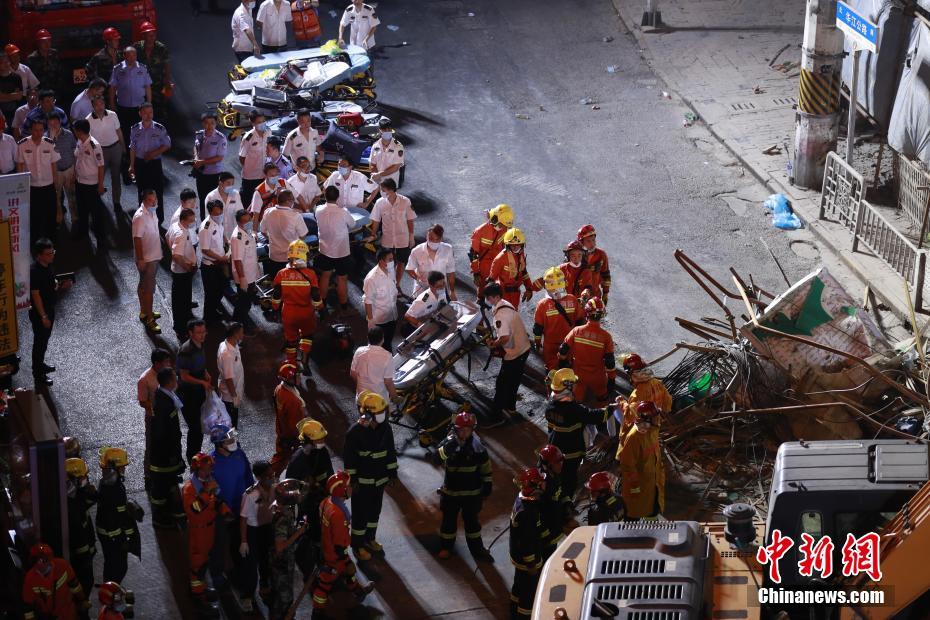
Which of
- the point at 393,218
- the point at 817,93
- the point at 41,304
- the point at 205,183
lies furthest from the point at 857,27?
the point at 41,304

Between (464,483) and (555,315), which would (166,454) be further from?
(555,315)

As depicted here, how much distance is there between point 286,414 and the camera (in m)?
13.4

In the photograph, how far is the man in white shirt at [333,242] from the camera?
16.6m

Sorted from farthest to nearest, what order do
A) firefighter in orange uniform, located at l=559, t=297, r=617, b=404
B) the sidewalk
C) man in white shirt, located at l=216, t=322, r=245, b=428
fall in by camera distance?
1. the sidewalk
2. firefighter in orange uniform, located at l=559, t=297, r=617, b=404
3. man in white shirt, located at l=216, t=322, r=245, b=428

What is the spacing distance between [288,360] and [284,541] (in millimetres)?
4332

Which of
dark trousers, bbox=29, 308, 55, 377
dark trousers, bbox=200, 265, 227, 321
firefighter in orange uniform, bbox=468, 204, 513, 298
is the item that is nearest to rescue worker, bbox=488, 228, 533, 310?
firefighter in orange uniform, bbox=468, 204, 513, 298

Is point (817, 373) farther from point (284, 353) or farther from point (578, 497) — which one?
point (284, 353)

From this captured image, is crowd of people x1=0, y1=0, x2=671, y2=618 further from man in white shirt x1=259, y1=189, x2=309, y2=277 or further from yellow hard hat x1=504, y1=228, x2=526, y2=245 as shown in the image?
yellow hard hat x1=504, y1=228, x2=526, y2=245

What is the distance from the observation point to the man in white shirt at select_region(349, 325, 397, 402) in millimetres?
13766

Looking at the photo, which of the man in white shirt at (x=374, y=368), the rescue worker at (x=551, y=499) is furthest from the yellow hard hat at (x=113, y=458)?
the rescue worker at (x=551, y=499)

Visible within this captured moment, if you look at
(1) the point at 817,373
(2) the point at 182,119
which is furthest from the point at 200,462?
(2) the point at 182,119

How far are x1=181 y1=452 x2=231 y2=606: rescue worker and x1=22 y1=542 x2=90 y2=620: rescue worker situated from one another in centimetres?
117

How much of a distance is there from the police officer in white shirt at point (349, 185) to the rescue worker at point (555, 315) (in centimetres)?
425

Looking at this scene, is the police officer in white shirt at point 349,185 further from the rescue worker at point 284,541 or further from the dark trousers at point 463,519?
the rescue worker at point 284,541
